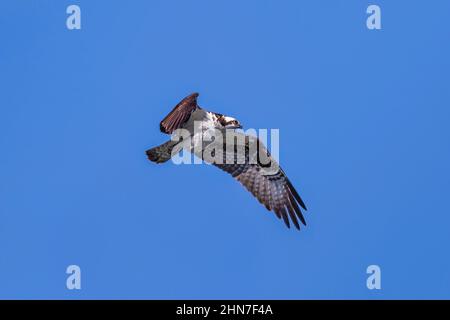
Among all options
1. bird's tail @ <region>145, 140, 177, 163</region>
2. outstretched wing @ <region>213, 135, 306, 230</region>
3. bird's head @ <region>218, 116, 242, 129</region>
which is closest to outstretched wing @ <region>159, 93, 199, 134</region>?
bird's tail @ <region>145, 140, 177, 163</region>

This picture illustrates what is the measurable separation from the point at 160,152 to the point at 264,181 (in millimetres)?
2058

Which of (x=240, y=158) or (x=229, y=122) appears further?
(x=240, y=158)

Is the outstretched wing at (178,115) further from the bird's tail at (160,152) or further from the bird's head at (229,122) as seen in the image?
the bird's head at (229,122)

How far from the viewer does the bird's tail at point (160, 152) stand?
511 inches

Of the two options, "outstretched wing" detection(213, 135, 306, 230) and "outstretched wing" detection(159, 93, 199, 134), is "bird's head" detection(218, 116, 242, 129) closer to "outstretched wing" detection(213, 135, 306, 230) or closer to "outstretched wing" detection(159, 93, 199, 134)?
"outstretched wing" detection(213, 135, 306, 230)

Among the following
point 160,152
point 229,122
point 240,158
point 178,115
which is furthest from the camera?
point 240,158

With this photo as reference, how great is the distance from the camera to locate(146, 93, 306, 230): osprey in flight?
42.9 ft

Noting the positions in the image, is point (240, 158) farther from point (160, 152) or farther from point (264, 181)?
point (160, 152)

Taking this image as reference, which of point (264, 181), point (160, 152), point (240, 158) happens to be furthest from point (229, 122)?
point (264, 181)

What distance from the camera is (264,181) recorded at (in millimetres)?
14078

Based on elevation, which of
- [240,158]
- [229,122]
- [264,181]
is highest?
[229,122]

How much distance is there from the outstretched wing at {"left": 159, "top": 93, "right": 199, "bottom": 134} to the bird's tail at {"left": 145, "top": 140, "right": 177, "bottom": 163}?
0.95m
